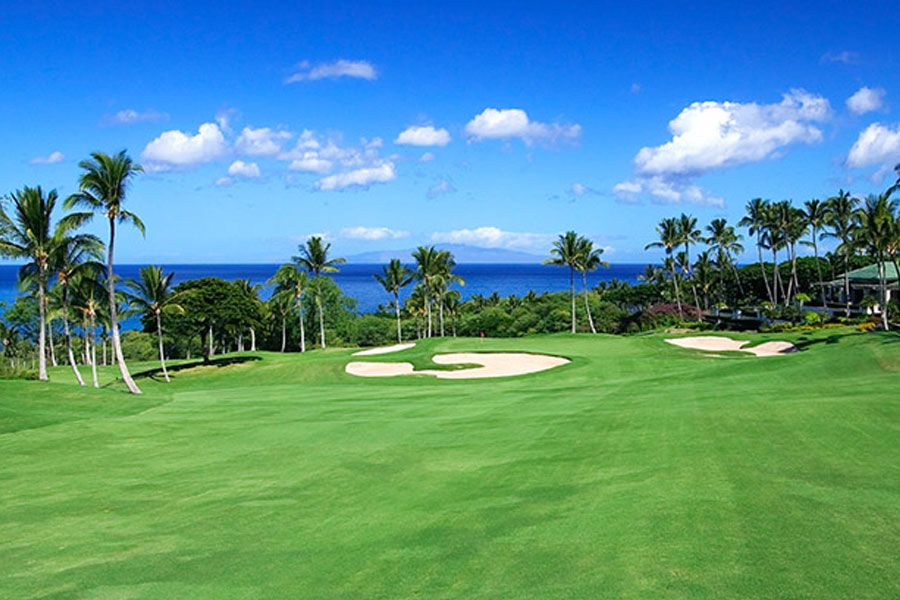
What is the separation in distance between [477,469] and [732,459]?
443 cm

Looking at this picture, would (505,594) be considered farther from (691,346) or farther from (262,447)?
(691,346)

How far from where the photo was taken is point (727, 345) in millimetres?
42781

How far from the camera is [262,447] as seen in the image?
15000mm

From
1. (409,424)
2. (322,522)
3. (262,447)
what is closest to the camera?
(322,522)

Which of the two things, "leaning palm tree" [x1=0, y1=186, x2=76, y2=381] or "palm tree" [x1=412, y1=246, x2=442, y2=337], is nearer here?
"leaning palm tree" [x1=0, y1=186, x2=76, y2=381]

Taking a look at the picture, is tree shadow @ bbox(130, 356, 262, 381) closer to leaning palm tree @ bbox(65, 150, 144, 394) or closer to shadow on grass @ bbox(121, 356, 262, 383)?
shadow on grass @ bbox(121, 356, 262, 383)

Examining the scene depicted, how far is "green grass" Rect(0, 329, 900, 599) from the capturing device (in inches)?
275

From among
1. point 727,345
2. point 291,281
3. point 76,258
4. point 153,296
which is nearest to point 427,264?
point 291,281

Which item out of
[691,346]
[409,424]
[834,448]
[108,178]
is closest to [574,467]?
[834,448]

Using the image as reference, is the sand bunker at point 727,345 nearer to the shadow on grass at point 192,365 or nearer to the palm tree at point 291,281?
the shadow on grass at point 192,365

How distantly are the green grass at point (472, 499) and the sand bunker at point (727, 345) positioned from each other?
1854cm

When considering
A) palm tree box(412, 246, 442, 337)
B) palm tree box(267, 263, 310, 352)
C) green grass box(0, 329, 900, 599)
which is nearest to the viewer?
green grass box(0, 329, 900, 599)

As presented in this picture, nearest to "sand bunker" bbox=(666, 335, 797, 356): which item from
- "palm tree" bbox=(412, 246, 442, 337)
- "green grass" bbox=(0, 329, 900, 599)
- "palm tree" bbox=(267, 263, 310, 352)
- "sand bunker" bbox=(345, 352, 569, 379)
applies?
Answer: "sand bunker" bbox=(345, 352, 569, 379)

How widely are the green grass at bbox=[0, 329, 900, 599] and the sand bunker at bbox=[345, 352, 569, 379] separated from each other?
1522cm
